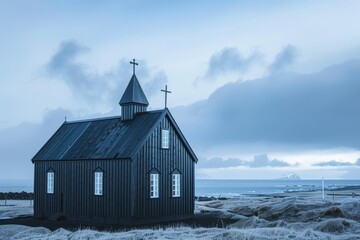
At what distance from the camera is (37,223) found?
2895 cm

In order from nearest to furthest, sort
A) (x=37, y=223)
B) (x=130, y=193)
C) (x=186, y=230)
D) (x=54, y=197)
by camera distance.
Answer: (x=186, y=230), (x=130, y=193), (x=37, y=223), (x=54, y=197)

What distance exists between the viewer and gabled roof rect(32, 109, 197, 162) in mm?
28125

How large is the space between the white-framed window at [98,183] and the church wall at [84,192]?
280 millimetres

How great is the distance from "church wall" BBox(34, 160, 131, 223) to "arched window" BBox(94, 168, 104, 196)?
0.70ft

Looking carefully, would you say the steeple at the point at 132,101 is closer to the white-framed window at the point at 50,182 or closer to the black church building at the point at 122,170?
the black church building at the point at 122,170

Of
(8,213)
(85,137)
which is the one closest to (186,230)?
(85,137)

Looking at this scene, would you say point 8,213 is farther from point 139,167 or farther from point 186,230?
point 186,230

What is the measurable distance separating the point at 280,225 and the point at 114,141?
1253 centimetres

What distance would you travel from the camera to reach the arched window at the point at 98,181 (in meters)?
28.3

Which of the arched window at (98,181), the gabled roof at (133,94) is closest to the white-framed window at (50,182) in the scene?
the arched window at (98,181)

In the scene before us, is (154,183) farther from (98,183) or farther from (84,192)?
(84,192)

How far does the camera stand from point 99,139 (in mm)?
30688

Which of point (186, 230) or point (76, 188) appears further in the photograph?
point (76, 188)

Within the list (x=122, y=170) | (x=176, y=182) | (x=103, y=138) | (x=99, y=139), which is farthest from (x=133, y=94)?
(x=176, y=182)
